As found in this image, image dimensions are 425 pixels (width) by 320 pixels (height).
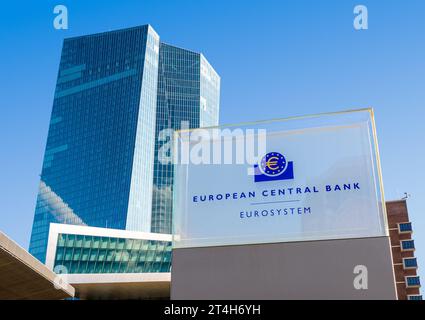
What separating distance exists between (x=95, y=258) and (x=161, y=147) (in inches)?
4224

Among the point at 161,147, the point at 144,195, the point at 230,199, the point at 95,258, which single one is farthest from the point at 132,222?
the point at 230,199

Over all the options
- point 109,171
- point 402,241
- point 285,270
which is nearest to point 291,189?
point 285,270

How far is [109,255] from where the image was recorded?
89062mm

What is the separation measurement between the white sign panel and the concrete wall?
205mm

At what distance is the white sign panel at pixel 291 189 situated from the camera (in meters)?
7.76

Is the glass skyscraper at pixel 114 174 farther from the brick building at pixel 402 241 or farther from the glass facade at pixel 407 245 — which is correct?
the glass facade at pixel 407 245

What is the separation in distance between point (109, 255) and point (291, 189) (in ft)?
279

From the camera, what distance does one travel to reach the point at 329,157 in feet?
26.9

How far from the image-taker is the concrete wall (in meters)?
7.08

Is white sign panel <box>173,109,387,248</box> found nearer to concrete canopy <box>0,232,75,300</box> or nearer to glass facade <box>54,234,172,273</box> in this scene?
concrete canopy <box>0,232,75,300</box>

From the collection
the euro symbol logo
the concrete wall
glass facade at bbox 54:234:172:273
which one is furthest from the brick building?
the concrete wall

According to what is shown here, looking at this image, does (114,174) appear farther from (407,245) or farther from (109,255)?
(407,245)
